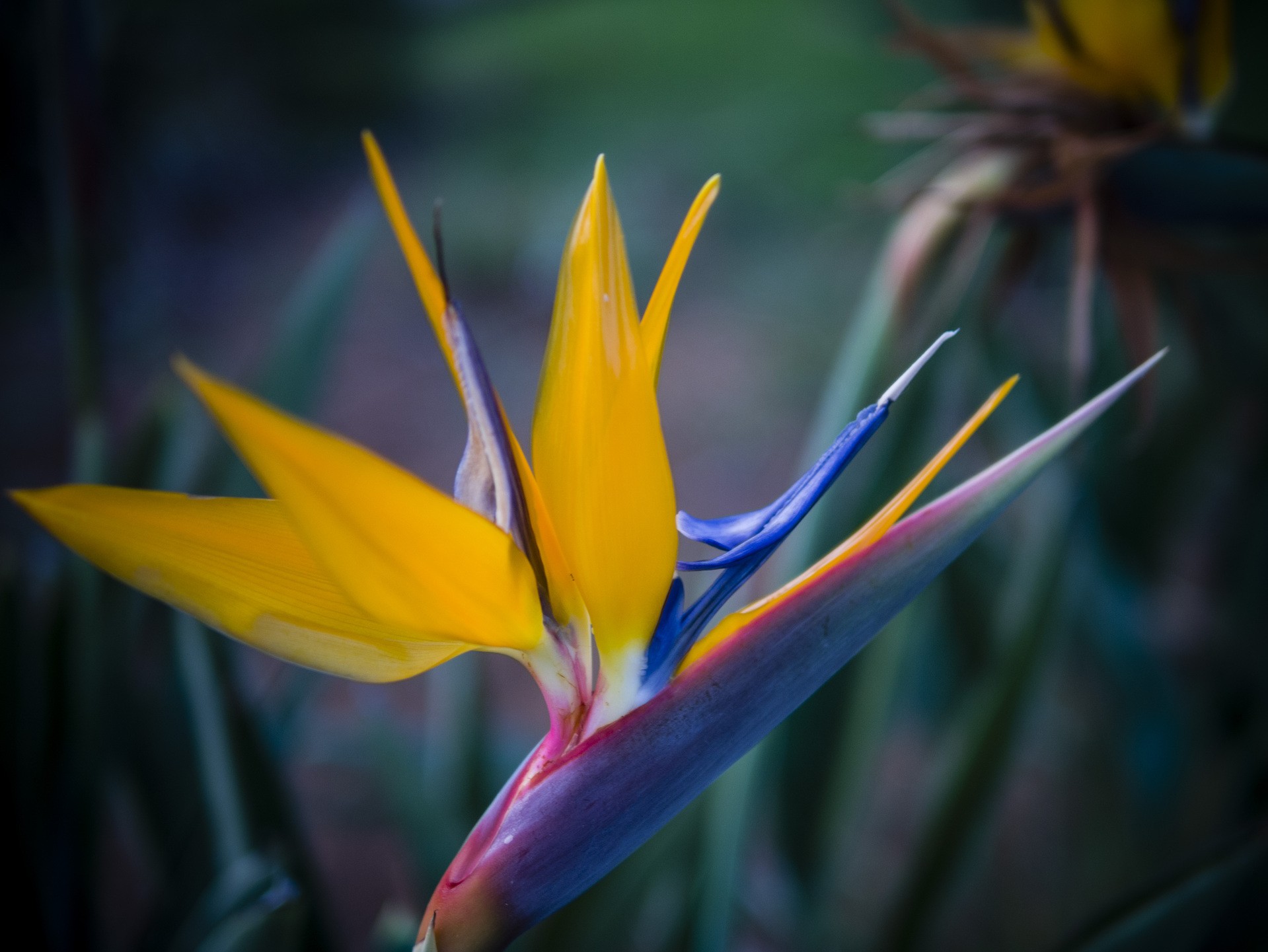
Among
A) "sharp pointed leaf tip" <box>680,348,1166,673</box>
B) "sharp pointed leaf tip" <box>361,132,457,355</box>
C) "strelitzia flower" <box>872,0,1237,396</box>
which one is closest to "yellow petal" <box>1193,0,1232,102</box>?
"strelitzia flower" <box>872,0,1237,396</box>

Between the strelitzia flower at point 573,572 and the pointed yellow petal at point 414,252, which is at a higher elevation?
the pointed yellow petal at point 414,252

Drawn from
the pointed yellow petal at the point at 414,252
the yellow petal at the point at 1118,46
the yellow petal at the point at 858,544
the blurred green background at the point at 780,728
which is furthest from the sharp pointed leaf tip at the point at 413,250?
the yellow petal at the point at 1118,46

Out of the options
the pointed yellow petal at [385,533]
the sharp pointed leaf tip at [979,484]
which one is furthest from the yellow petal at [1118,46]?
the pointed yellow petal at [385,533]

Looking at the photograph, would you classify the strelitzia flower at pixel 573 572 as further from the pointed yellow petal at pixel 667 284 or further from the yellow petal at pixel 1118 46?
the yellow petal at pixel 1118 46

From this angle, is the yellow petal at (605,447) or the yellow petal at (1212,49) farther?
the yellow petal at (1212,49)

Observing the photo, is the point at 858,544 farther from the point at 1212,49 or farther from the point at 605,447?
the point at 1212,49

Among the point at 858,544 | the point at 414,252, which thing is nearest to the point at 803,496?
the point at 858,544
